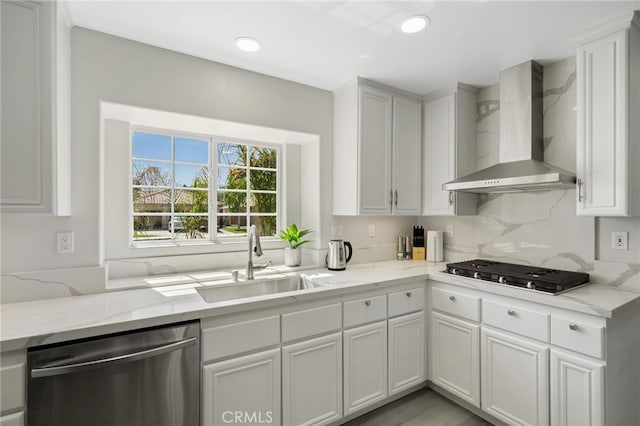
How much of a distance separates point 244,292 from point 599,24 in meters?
2.64

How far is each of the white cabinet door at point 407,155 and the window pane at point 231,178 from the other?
131 cm

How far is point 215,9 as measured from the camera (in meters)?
1.62

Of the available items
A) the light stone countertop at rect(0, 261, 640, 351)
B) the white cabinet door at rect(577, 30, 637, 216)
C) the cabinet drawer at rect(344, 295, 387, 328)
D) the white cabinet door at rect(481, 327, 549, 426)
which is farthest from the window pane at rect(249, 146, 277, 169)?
the white cabinet door at rect(577, 30, 637, 216)

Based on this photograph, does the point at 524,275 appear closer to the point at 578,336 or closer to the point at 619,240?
the point at 578,336

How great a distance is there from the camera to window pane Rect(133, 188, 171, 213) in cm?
229

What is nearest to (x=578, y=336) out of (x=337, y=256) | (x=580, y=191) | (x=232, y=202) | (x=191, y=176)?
(x=580, y=191)

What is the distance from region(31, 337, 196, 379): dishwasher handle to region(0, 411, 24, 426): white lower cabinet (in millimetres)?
152

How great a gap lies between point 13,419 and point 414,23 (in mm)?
2555

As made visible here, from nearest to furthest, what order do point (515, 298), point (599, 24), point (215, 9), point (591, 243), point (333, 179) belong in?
point (215, 9), point (599, 24), point (515, 298), point (591, 243), point (333, 179)

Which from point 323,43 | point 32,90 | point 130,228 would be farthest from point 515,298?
point 32,90

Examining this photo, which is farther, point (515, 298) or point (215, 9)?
point (515, 298)

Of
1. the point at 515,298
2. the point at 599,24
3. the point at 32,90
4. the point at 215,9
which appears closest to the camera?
the point at 32,90

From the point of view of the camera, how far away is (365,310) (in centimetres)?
207

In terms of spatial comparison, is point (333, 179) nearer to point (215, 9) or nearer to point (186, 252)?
point (186, 252)
